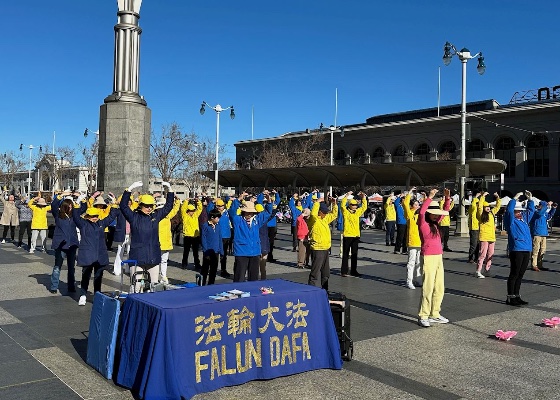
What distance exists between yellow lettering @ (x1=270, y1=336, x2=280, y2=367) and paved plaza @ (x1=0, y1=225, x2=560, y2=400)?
0.17m

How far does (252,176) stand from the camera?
38.8m

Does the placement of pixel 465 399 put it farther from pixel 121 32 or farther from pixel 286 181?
pixel 286 181

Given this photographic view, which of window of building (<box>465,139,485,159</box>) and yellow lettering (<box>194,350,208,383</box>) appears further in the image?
window of building (<box>465,139,485,159</box>)

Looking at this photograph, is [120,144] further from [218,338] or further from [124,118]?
[218,338]

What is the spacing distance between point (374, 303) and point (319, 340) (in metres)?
3.94

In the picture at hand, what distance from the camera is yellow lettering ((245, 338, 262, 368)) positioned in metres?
5.22

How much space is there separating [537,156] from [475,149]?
5504mm

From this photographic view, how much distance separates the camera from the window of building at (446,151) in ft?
166

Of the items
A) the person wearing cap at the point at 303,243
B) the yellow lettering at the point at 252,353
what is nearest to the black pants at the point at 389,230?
the person wearing cap at the point at 303,243

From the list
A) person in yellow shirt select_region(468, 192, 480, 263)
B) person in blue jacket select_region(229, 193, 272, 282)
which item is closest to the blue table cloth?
person in blue jacket select_region(229, 193, 272, 282)

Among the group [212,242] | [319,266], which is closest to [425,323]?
[319,266]

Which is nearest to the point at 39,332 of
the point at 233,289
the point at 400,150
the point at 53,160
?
the point at 233,289

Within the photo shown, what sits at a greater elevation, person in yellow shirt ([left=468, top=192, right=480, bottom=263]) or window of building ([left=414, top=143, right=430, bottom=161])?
window of building ([left=414, top=143, right=430, bottom=161])

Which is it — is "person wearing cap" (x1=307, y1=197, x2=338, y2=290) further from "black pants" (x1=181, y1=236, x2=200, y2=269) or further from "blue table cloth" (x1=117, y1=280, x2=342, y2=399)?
"black pants" (x1=181, y1=236, x2=200, y2=269)
